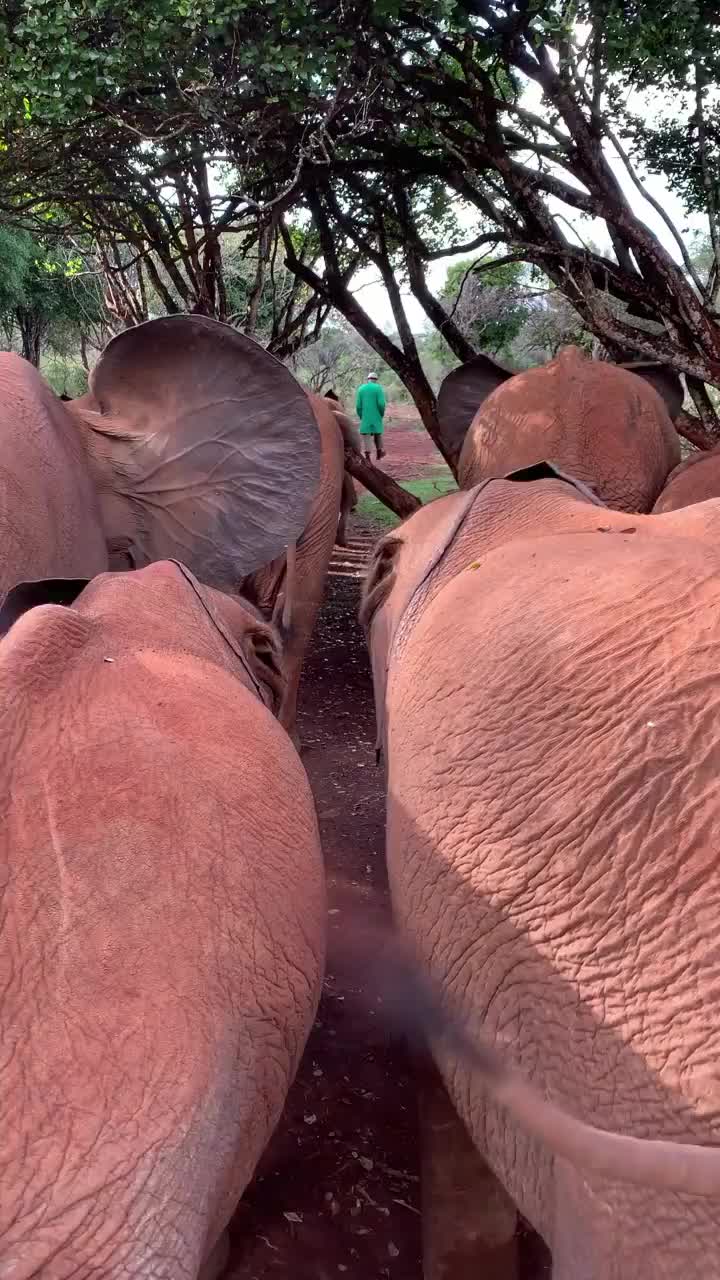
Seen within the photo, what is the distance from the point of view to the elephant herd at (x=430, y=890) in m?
1.10

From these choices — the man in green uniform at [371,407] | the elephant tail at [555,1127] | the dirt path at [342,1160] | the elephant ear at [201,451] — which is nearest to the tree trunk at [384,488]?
the elephant ear at [201,451]

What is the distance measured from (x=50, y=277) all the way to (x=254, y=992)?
1807 centimetres

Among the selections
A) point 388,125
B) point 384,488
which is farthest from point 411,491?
point 388,125

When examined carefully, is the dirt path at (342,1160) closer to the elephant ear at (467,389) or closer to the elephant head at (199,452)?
the elephant head at (199,452)

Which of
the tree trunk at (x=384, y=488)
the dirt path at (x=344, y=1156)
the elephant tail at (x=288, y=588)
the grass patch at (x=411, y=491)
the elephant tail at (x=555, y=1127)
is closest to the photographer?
the elephant tail at (x=555, y=1127)


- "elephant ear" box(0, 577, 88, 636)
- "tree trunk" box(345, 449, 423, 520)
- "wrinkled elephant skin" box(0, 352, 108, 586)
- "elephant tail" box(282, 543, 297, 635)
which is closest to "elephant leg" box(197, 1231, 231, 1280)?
"elephant ear" box(0, 577, 88, 636)

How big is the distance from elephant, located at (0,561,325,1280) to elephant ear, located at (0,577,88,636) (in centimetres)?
17

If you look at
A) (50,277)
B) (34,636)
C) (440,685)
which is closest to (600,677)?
(440,685)

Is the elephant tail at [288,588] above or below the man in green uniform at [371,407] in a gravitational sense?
below

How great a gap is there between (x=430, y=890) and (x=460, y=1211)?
2.10 ft

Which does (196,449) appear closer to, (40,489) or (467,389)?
(40,489)

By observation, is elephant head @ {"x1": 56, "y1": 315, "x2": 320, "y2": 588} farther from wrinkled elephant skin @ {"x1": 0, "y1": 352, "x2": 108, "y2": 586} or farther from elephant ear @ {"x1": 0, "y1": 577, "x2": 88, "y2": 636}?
elephant ear @ {"x1": 0, "y1": 577, "x2": 88, "y2": 636}

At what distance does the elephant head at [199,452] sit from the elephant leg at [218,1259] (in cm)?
203

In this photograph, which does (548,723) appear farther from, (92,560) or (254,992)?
(92,560)
